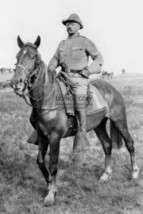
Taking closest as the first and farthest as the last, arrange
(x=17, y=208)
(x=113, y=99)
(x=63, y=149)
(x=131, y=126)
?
(x=17, y=208)
(x=113, y=99)
(x=63, y=149)
(x=131, y=126)

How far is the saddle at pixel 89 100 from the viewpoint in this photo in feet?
18.8

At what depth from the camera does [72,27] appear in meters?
5.94

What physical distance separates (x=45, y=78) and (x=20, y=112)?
9.54 meters

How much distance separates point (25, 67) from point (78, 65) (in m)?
1.44

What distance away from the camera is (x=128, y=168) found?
7371 millimetres

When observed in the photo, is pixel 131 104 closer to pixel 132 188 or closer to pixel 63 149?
pixel 63 149

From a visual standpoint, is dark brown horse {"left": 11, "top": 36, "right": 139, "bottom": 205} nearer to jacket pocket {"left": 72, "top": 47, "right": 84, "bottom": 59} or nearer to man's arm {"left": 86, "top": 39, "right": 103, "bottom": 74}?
jacket pocket {"left": 72, "top": 47, "right": 84, "bottom": 59}

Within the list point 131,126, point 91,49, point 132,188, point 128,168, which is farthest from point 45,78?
point 131,126

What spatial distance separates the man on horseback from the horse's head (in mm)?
959

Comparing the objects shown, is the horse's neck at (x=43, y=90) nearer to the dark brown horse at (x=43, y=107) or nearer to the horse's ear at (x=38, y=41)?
the dark brown horse at (x=43, y=107)

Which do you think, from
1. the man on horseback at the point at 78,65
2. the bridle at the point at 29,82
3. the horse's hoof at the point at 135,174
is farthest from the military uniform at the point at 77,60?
the horse's hoof at the point at 135,174

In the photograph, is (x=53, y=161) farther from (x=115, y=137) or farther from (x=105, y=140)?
(x=115, y=137)

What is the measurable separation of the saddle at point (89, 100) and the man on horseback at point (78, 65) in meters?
0.10

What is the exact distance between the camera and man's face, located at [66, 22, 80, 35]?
5.93 metres
